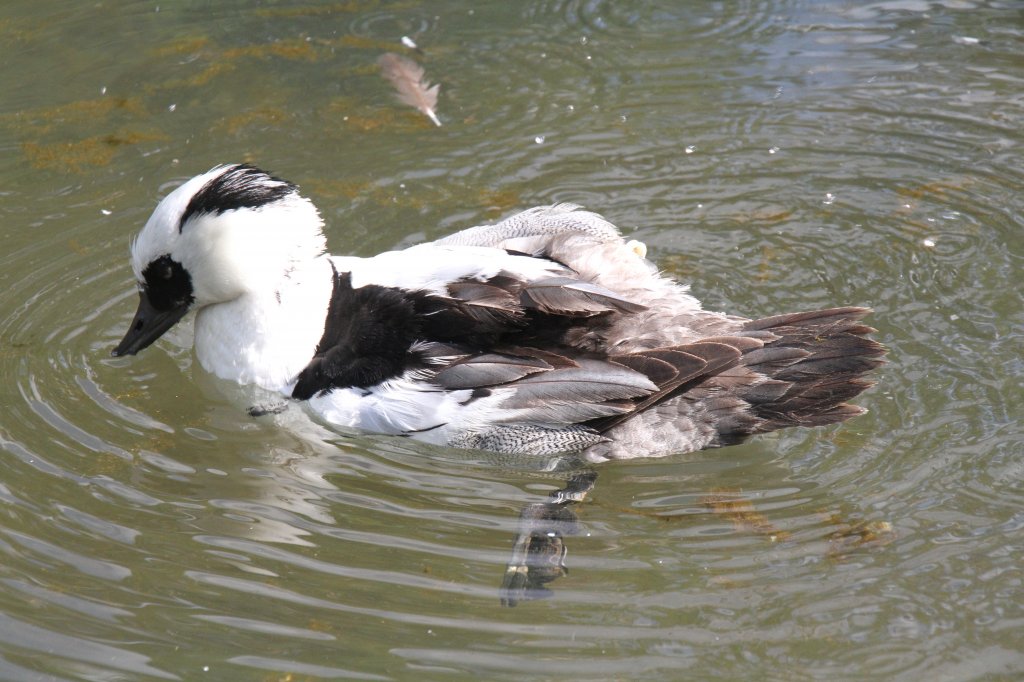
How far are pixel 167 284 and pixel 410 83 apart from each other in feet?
10.1

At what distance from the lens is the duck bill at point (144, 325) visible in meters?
5.71

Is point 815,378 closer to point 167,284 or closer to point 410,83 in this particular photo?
point 167,284

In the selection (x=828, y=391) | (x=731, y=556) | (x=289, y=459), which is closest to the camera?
(x=731, y=556)

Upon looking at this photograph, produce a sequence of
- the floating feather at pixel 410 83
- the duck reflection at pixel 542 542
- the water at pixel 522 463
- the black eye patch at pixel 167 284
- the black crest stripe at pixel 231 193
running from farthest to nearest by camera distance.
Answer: the floating feather at pixel 410 83
the black eye patch at pixel 167 284
the black crest stripe at pixel 231 193
the duck reflection at pixel 542 542
the water at pixel 522 463

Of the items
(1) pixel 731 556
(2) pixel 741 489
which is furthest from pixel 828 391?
(1) pixel 731 556

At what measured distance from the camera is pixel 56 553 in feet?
15.2

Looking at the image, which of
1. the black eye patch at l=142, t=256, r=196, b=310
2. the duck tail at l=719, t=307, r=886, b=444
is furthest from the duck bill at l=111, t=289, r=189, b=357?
the duck tail at l=719, t=307, r=886, b=444

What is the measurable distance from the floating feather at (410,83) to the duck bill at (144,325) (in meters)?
2.66

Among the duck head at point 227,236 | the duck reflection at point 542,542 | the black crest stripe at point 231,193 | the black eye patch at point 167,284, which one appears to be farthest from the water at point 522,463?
the black crest stripe at point 231,193

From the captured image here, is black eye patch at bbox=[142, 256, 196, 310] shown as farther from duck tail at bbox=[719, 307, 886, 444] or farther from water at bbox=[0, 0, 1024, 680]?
duck tail at bbox=[719, 307, 886, 444]

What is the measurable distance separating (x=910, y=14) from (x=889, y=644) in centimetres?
587

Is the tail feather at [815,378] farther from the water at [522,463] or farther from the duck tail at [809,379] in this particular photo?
the water at [522,463]

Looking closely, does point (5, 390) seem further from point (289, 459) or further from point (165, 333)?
point (289, 459)

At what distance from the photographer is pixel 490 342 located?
5.04 m
